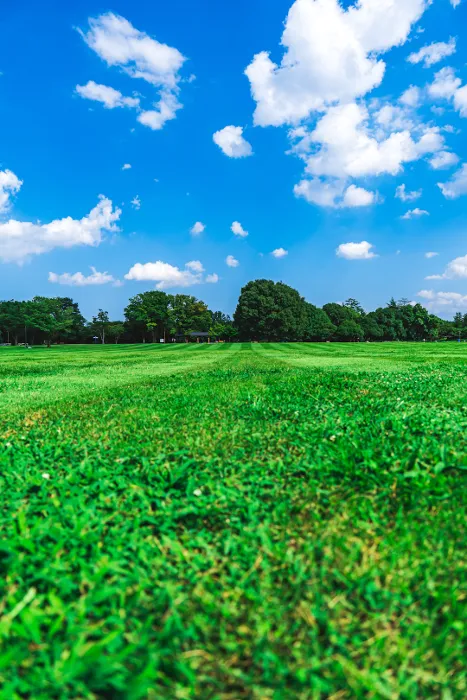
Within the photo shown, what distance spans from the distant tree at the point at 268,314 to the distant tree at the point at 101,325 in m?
38.2

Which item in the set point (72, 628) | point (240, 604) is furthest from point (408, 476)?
point (72, 628)

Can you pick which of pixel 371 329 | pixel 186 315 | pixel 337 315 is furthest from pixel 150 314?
pixel 371 329

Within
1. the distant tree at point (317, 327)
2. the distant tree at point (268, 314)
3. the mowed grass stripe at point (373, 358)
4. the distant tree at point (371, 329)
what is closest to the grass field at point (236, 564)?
the mowed grass stripe at point (373, 358)

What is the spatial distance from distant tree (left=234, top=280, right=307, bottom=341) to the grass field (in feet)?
251

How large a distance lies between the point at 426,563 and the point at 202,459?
6.04ft

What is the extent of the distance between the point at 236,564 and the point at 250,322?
7912 centimetres

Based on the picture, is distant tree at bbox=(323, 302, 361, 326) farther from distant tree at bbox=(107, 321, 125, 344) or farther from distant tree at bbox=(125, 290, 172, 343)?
distant tree at bbox=(107, 321, 125, 344)

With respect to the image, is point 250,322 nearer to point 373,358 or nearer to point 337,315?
point 337,315

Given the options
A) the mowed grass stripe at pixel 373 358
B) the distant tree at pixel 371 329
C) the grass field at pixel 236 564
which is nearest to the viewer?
the grass field at pixel 236 564

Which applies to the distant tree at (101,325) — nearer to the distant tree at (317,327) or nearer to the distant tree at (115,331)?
the distant tree at (115,331)

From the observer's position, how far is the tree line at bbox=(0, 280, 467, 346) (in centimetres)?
8081

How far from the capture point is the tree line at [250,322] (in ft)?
265

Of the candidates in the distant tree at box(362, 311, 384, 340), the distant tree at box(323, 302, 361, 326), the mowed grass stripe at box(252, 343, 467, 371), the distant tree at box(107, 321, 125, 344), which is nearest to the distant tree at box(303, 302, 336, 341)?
the distant tree at box(323, 302, 361, 326)

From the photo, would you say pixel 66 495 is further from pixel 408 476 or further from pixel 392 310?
pixel 392 310
